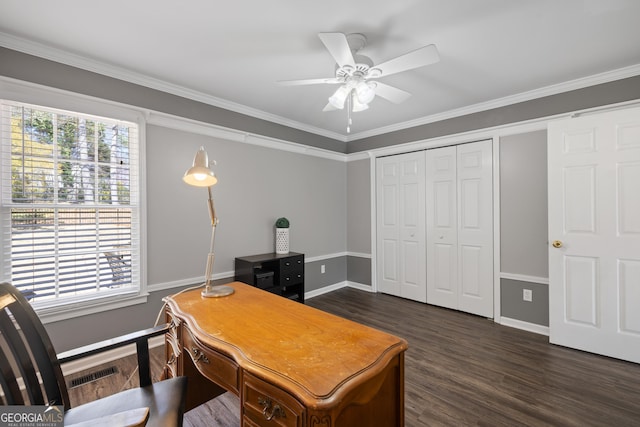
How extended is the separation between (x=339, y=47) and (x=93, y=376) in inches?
122

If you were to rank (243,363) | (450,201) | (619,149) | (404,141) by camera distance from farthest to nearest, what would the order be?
(404,141) → (450,201) → (619,149) → (243,363)

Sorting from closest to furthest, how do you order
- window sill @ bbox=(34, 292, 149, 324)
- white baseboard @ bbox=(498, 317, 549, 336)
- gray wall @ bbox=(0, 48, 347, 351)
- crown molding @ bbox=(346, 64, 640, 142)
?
window sill @ bbox=(34, 292, 149, 324) → gray wall @ bbox=(0, 48, 347, 351) → crown molding @ bbox=(346, 64, 640, 142) → white baseboard @ bbox=(498, 317, 549, 336)

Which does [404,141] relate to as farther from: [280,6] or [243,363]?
[243,363]

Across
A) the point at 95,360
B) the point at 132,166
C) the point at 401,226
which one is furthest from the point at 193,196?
the point at 401,226

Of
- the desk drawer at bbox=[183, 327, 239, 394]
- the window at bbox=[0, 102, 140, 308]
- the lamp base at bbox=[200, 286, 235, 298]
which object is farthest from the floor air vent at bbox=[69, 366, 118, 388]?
the desk drawer at bbox=[183, 327, 239, 394]

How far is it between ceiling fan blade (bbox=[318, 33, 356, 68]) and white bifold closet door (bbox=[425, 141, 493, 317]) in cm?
233

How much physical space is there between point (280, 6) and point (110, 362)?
10.3 ft

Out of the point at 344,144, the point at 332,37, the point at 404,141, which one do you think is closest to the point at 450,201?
the point at 404,141

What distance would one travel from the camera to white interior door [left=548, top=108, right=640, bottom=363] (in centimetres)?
244

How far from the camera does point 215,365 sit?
1.18 metres

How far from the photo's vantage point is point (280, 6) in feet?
5.76

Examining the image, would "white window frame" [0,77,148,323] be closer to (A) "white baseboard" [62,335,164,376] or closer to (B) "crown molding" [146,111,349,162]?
(B) "crown molding" [146,111,349,162]

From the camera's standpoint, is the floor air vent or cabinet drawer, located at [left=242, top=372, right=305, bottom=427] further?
the floor air vent

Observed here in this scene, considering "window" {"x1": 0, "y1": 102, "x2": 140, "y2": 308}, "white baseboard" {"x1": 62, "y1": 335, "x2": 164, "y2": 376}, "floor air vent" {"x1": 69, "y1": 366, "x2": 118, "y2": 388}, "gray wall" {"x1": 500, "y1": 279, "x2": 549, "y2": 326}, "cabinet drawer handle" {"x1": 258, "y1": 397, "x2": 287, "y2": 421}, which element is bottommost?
"floor air vent" {"x1": 69, "y1": 366, "x2": 118, "y2": 388}
